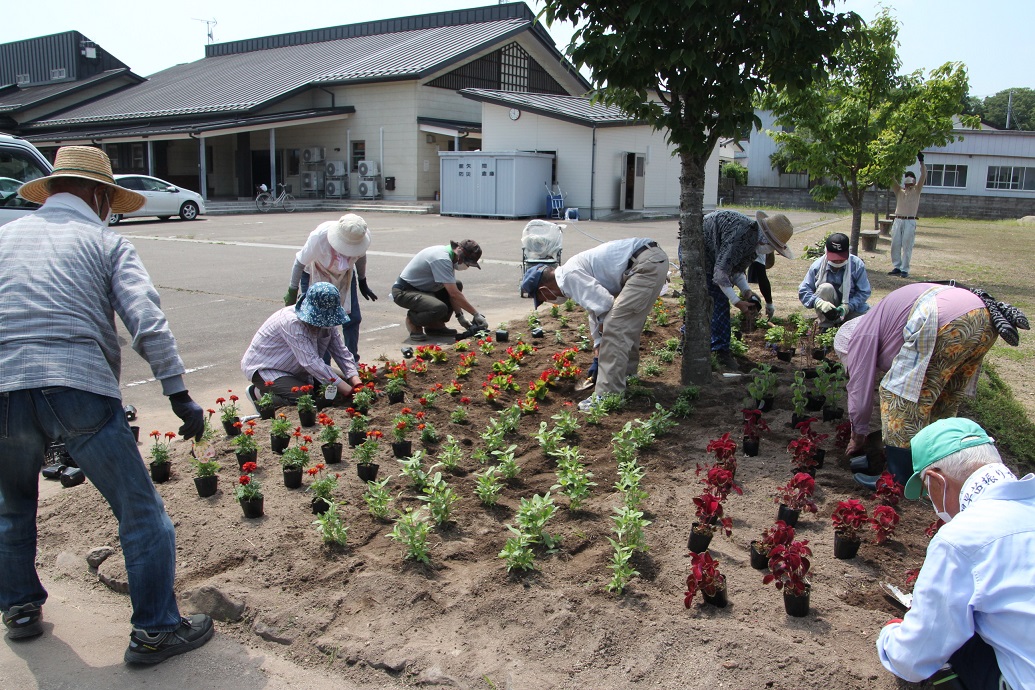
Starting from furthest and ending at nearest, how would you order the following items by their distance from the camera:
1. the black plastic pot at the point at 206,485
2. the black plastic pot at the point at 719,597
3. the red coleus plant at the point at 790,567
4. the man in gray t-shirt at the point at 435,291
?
the man in gray t-shirt at the point at 435,291 < the black plastic pot at the point at 206,485 < the black plastic pot at the point at 719,597 < the red coleus plant at the point at 790,567

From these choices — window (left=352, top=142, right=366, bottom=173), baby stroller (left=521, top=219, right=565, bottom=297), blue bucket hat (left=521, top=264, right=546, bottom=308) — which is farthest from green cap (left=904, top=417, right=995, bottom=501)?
window (left=352, top=142, right=366, bottom=173)

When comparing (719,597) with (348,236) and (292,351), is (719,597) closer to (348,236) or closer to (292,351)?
(292,351)

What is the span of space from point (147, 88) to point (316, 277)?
139 ft

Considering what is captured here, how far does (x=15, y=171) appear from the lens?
9.66 metres

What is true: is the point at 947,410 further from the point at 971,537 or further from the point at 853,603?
the point at 971,537

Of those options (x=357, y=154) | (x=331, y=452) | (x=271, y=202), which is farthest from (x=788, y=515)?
(x=357, y=154)

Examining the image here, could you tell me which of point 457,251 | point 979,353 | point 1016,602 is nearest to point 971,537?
point 1016,602

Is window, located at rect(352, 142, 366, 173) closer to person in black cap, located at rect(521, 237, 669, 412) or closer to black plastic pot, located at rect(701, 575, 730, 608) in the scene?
person in black cap, located at rect(521, 237, 669, 412)

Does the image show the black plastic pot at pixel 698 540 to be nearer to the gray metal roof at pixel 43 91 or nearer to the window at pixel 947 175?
the window at pixel 947 175

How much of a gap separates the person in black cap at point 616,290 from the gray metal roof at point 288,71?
1093 inches

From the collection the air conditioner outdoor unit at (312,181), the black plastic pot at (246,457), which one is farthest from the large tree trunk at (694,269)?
the air conditioner outdoor unit at (312,181)

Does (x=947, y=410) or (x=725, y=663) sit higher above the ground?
(x=947, y=410)

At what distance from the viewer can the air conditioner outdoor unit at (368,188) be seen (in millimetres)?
33531

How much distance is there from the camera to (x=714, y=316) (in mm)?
7418
